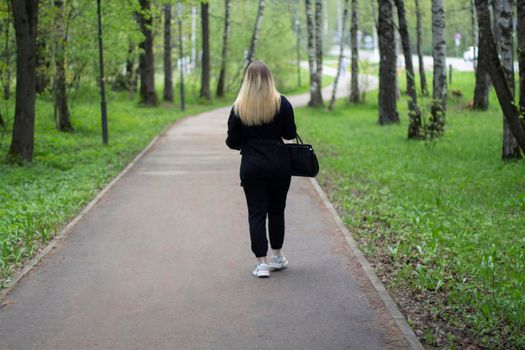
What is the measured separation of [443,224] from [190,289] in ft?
13.4

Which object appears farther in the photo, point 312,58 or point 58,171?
point 312,58

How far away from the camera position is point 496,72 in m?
7.27

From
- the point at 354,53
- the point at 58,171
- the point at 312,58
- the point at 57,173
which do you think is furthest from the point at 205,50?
the point at 57,173

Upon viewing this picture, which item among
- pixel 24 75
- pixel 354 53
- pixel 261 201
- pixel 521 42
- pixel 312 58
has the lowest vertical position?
pixel 261 201

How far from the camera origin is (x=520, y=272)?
7.27 m

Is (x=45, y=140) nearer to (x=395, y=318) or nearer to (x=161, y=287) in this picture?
(x=161, y=287)

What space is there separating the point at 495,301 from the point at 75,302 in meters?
3.63

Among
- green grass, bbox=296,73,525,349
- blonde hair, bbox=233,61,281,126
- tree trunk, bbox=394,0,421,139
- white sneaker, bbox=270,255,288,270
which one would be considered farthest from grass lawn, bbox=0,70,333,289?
tree trunk, bbox=394,0,421,139

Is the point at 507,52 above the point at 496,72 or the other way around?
above

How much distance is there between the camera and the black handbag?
23.9 feet

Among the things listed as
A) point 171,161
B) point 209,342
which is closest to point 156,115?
point 171,161

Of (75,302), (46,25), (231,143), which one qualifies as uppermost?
(46,25)

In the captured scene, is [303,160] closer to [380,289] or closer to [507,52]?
[380,289]

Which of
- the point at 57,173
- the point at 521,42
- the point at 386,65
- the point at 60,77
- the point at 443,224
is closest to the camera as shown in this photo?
the point at 521,42
